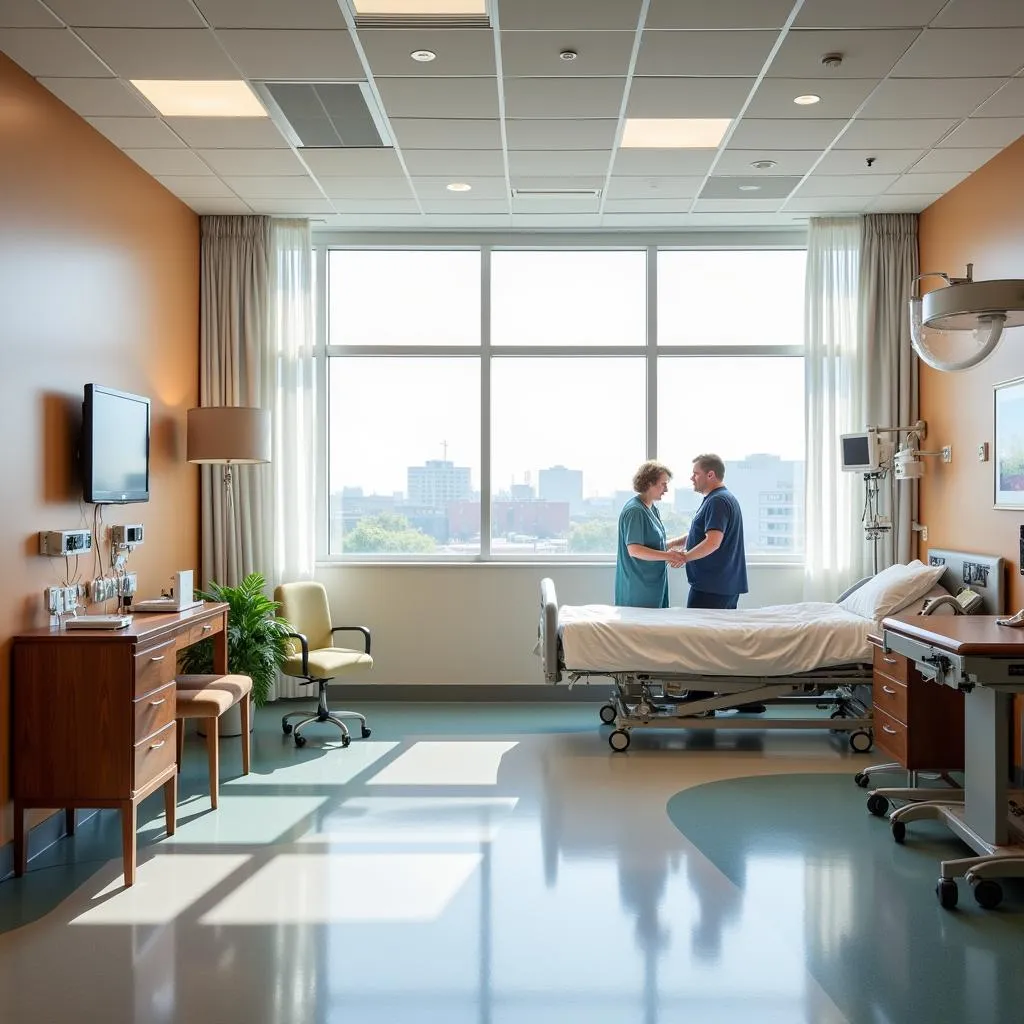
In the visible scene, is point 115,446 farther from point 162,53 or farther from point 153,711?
point 162,53

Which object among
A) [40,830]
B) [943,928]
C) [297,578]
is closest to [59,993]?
[40,830]

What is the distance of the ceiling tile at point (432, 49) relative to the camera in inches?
155

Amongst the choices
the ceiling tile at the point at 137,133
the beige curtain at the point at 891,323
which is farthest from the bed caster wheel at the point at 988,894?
the ceiling tile at the point at 137,133

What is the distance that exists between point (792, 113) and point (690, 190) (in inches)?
49.1

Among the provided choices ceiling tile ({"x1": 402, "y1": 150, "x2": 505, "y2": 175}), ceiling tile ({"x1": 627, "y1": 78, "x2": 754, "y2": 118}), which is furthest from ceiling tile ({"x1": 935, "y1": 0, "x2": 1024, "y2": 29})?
ceiling tile ({"x1": 402, "y1": 150, "x2": 505, "y2": 175})

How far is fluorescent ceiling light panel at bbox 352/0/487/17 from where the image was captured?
12.3 feet

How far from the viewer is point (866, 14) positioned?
376 cm

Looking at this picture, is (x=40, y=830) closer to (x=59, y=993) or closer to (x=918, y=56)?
(x=59, y=993)

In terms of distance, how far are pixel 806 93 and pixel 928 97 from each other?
0.58 meters

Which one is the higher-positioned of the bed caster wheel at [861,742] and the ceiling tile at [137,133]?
the ceiling tile at [137,133]

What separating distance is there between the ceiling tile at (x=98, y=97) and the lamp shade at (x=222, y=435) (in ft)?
5.69

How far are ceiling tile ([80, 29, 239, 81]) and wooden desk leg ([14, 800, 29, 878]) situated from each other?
3.03 meters

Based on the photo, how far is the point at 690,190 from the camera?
6000mm

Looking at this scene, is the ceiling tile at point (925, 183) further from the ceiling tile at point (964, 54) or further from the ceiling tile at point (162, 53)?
the ceiling tile at point (162, 53)
